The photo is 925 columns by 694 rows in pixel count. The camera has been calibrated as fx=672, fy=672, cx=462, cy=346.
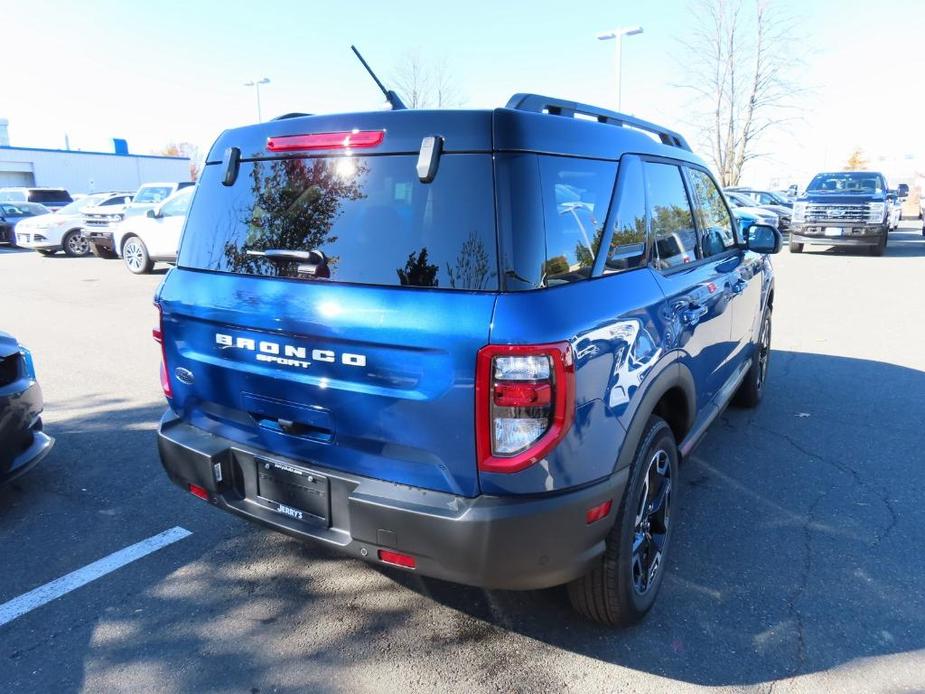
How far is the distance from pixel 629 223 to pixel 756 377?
311 cm

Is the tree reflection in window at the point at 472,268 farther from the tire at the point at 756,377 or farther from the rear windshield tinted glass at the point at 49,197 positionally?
the rear windshield tinted glass at the point at 49,197

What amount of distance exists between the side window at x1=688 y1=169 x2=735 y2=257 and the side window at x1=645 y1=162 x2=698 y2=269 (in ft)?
0.67

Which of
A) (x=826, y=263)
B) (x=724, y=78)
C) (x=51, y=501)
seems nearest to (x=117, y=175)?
(x=724, y=78)

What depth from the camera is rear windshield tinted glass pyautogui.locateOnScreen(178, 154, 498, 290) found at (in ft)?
7.09

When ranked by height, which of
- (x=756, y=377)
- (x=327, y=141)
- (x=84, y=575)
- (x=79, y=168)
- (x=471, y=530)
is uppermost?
(x=79, y=168)

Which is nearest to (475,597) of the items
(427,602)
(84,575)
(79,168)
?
(427,602)

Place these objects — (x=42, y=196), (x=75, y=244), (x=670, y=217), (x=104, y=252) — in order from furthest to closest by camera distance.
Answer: (x=42, y=196)
(x=75, y=244)
(x=104, y=252)
(x=670, y=217)

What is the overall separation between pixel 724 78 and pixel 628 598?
3212cm

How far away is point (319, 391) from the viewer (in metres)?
2.33

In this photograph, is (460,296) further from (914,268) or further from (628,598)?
(914,268)

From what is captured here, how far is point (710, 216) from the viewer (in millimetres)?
4055

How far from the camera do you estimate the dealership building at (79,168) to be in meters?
49.1

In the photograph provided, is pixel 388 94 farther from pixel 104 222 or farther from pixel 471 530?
pixel 104 222

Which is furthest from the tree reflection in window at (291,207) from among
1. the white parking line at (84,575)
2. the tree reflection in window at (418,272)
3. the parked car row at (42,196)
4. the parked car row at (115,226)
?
the parked car row at (42,196)
